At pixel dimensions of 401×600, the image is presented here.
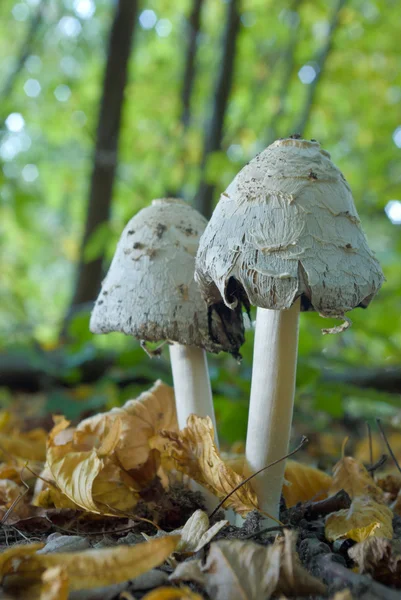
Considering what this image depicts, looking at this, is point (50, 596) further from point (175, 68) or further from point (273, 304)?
point (175, 68)

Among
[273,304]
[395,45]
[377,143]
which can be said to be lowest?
[273,304]

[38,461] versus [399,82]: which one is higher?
[399,82]

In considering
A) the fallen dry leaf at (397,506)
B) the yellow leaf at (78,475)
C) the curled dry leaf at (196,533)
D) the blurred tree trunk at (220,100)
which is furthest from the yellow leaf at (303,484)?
the blurred tree trunk at (220,100)

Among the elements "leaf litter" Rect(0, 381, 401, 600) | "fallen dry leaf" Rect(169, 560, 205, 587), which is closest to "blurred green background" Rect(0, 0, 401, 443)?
"leaf litter" Rect(0, 381, 401, 600)

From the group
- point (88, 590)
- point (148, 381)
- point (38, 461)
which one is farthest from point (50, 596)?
point (148, 381)

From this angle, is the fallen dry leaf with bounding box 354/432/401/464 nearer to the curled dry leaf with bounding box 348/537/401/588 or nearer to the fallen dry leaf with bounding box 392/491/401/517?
the fallen dry leaf with bounding box 392/491/401/517

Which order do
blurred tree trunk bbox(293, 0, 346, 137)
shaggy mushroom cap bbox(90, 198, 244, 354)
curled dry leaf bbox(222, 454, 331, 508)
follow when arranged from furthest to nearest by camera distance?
blurred tree trunk bbox(293, 0, 346, 137)
curled dry leaf bbox(222, 454, 331, 508)
shaggy mushroom cap bbox(90, 198, 244, 354)
